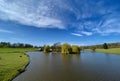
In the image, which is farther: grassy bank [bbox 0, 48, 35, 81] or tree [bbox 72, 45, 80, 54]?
tree [bbox 72, 45, 80, 54]

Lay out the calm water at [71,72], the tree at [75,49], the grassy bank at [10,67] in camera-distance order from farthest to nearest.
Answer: the tree at [75,49], the calm water at [71,72], the grassy bank at [10,67]

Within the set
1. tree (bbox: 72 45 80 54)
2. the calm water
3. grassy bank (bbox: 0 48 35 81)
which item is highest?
tree (bbox: 72 45 80 54)

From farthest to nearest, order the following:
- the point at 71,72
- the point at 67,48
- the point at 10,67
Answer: the point at 67,48, the point at 10,67, the point at 71,72

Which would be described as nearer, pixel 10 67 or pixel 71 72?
pixel 71 72

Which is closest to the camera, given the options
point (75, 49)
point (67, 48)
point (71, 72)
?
point (71, 72)

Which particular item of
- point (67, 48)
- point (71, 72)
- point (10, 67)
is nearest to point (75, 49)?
point (67, 48)

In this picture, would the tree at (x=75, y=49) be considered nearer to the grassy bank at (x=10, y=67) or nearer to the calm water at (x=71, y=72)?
the grassy bank at (x=10, y=67)

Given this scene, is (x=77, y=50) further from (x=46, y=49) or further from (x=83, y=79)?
(x=83, y=79)

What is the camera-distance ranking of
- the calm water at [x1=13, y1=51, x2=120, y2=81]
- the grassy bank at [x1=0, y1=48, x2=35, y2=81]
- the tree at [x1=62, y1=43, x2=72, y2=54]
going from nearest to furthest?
1. the grassy bank at [x1=0, y1=48, x2=35, y2=81]
2. the calm water at [x1=13, y1=51, x2=120, y2=81]
3. the tree at [x1=62, y1=43, x2=72, y2=54]

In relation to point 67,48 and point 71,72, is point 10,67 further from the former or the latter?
point 67,48

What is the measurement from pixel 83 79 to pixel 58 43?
89.9 metres

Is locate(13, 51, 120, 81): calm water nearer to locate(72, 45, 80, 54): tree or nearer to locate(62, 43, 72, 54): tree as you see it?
locate(62, 43, 72, 54): tree

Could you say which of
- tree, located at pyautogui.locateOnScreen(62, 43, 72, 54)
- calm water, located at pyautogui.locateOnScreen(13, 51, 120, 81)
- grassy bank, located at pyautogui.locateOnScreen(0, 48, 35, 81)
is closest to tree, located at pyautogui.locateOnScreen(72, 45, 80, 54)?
tree, located at pyautogui.locateOnScreen(62, 43, 72, 54)

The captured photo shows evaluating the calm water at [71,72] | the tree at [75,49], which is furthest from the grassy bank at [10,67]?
the tree at [75,49]
